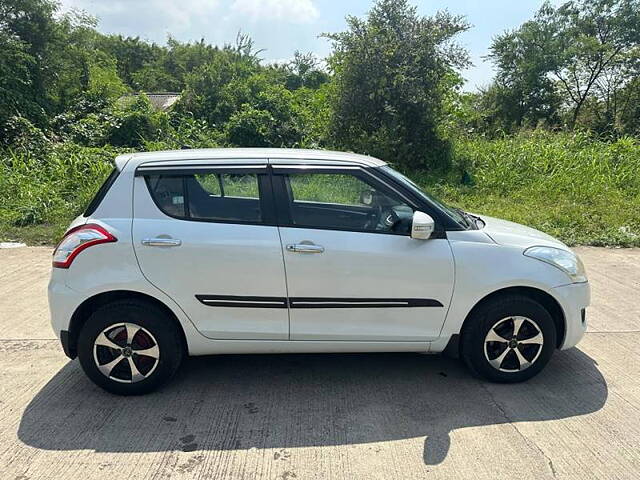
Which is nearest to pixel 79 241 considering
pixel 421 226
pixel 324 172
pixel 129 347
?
pixel 129 347

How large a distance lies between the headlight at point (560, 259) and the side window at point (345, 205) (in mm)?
933

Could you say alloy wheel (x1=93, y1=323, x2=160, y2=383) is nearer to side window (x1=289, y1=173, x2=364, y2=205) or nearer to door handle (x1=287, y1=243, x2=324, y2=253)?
door handle (x1=287, y1=243, x2=324, y2=253)

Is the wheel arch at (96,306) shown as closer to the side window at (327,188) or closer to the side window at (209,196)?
the side window at (209,196)

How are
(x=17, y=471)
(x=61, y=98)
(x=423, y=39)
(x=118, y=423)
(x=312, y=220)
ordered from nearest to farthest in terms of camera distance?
(x=17, y=471) < (x=118, y=423) < (x=312, y=220) < (x=423, y=39) < (x=61, y=98)

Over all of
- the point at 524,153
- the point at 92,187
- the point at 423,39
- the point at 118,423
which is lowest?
the point at 118,423

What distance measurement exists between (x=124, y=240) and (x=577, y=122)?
27226 mm

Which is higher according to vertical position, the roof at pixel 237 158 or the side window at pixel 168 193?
the roof at pixel 237 158

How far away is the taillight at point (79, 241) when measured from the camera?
127 inches

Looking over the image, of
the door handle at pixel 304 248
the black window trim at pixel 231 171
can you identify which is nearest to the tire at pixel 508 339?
the door handle at pixel 304 248

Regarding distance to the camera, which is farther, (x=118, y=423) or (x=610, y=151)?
(x=610, y=151)

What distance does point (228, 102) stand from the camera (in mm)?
17766

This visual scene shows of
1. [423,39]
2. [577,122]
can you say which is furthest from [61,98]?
[577,122]

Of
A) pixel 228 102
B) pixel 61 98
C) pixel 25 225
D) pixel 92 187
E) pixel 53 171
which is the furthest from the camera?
pixel 228 102

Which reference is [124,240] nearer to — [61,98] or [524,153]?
[524,153]
